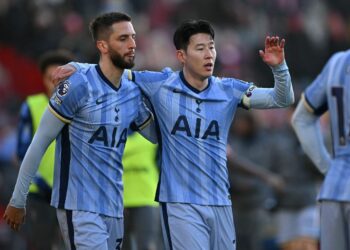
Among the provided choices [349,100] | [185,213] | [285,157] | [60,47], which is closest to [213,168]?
[185,213]

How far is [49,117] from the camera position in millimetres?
9109

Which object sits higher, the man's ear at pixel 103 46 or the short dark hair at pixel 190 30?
the short dark hair at pixel 190 30

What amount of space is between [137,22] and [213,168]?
1359 cm

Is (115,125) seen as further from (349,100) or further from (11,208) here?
(349,100)

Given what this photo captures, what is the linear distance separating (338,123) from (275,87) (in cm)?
65

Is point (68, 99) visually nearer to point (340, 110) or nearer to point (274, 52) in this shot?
point (274, 52)

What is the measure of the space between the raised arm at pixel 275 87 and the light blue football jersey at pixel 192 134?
0.12 meters

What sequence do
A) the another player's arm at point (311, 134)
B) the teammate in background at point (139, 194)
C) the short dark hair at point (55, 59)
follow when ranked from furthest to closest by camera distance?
the teammate in background at point (139, 194) < the short dark hair at point (55, 59) < the another player's arm at point (311, 134)

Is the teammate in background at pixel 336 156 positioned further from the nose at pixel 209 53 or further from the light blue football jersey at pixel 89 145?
the light blue football jersey at pixel 89 145

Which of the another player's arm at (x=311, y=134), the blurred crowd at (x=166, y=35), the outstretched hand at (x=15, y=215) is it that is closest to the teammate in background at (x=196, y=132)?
the another player's arm at (x=311, y=134)

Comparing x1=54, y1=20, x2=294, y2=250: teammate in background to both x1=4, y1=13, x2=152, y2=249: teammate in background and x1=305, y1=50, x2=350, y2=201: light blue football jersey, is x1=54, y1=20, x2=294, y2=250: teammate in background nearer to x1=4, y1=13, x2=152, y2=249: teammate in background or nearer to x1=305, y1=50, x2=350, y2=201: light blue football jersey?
x1=4, y1=13, x2=152, y2=249: teammate in background

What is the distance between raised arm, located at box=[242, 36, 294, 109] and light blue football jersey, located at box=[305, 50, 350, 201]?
1.55ft

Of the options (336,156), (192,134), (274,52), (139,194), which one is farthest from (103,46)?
(139,194)

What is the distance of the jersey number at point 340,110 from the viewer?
30.7 ft
